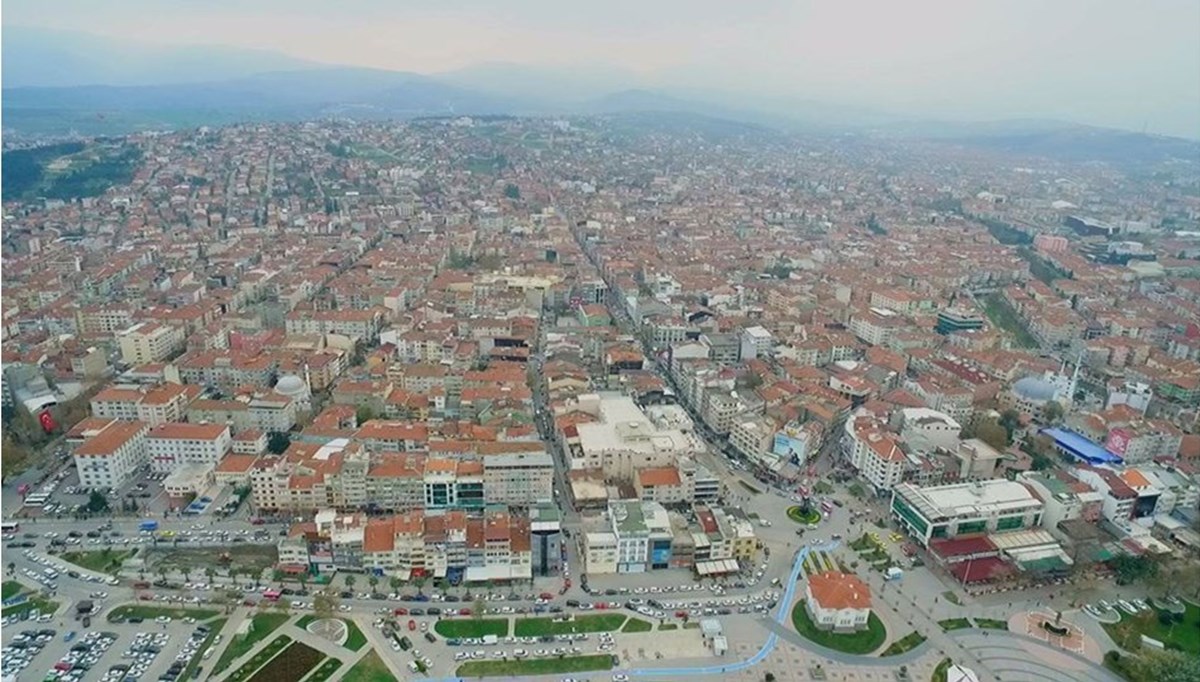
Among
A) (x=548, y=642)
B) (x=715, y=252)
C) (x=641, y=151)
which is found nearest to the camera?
(x=548, y=642)

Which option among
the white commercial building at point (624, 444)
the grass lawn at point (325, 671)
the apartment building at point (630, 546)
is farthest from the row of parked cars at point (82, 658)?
the white commercial building at point (624, 444)

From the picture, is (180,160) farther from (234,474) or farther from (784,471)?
(784,471)

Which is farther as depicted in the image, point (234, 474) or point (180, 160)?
point (180, 160)

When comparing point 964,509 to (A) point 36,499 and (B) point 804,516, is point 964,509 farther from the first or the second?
(A) point 36,499

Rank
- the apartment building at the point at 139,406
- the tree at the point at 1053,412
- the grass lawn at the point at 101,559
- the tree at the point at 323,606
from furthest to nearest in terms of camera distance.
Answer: the tree at the point at 1053,412, the apartment building at the point at 139,406, the grass lawn at the point at 101,559, the tree at the point at 323,606

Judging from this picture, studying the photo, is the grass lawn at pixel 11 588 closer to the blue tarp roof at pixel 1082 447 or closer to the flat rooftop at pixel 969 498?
the flat rooftop at pixel 969 498

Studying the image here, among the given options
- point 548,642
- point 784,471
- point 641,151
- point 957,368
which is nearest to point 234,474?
point 548,642

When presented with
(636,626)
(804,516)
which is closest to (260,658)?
(636,626)
